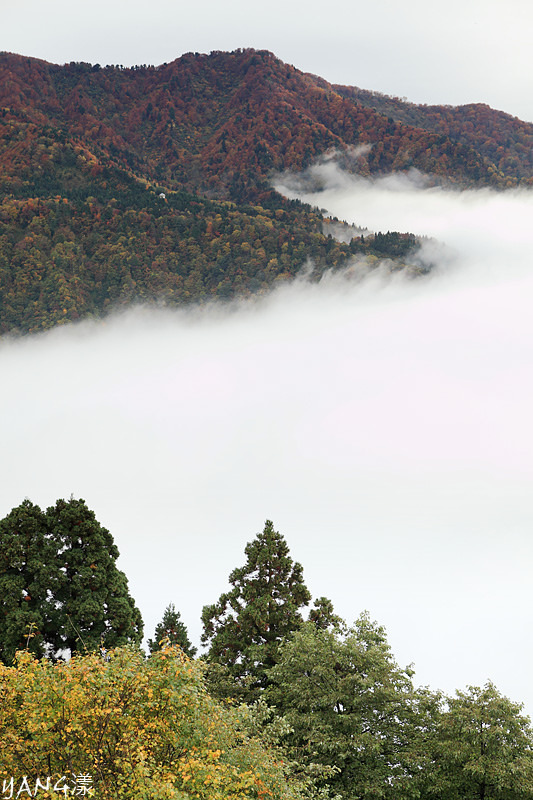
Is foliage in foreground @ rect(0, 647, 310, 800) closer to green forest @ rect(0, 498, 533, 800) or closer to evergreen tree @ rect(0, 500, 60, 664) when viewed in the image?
green forest @ rect(0, 498, 533, 800)

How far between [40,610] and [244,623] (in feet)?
36.6

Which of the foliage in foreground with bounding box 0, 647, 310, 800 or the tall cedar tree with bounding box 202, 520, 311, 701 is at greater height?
the tall cedar tree with bounding box 202, 520, 311, 701

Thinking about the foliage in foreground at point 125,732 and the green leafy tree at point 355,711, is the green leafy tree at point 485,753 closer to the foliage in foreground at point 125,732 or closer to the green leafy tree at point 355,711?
the green leafy tree at point 355,711

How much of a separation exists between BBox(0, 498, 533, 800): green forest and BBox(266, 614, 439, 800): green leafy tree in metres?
0.08

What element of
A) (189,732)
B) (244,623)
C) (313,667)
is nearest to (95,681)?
(189,732)

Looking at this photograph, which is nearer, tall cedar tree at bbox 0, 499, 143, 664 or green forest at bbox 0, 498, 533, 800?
green forest at bbox 0, 498, 533, 800

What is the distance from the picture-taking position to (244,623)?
4284cm

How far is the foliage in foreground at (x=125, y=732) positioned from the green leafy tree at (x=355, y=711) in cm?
964

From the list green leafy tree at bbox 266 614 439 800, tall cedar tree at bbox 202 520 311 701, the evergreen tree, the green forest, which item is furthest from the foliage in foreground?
tall cedar tree at bbox 202 520 311 701

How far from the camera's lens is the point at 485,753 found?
31.7 meters

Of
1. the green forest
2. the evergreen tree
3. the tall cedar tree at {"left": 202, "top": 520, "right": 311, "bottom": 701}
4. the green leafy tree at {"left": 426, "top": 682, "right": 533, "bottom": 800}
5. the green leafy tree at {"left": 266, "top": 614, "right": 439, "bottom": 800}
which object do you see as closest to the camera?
the green forest

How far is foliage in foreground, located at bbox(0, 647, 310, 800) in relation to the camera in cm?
2062

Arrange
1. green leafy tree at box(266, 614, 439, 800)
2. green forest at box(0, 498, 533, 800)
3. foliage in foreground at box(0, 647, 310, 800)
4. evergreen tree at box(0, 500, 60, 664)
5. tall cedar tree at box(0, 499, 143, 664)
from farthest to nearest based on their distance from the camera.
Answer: tall cedar tree at box(0, 499, 143, 664) < evergreen tree at box(0, 500, 60, 664) < green leafy tree at box(266, 614, 439, 800) < green forest at box(0, 498, 533, 800) < foliage in foreground at box(0, 647, 310, 800)

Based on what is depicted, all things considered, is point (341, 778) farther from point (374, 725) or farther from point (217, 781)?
point (217, 781)
